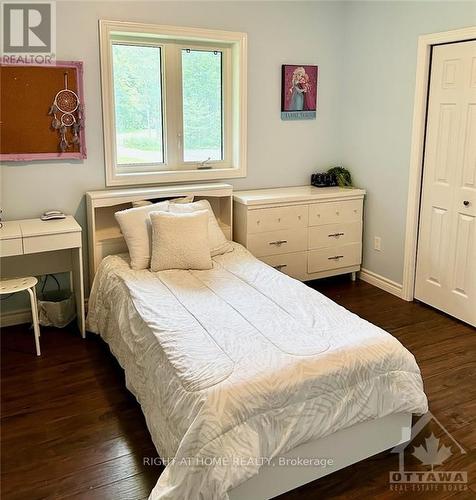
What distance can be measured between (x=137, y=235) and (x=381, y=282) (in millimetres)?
2177

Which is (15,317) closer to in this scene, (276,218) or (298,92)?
(276,218)

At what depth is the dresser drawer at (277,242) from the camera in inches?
153

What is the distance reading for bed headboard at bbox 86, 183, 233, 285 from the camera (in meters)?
3.47

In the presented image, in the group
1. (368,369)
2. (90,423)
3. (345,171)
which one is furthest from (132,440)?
(345,171)

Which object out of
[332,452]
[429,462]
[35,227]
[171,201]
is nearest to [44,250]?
[35,227]

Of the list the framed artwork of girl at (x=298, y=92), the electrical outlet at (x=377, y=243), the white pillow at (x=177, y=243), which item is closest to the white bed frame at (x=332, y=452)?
the white pillow at (x=177, y=243)

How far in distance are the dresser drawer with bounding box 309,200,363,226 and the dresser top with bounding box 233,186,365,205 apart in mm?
57

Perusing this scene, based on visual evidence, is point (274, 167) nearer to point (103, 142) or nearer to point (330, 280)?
point (330, 280)

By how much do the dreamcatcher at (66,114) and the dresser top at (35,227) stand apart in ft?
1.71

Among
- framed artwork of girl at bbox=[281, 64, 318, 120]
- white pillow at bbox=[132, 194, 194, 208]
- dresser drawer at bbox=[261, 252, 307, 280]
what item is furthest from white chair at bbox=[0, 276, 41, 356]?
framed artwork of girl at bbox=[281, 64, 318, 120]

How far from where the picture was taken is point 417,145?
3.75 m

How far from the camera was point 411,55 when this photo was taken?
3713 mm

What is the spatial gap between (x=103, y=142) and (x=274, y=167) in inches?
58.0

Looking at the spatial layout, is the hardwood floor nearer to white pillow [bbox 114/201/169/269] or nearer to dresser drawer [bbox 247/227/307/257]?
white pillow [bbox 114/201/169/269]
